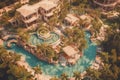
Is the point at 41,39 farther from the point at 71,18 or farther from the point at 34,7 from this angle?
the point at 71,18

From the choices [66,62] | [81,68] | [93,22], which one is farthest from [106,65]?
[93,22]

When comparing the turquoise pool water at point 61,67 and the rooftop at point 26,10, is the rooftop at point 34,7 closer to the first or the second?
the rooftop at point 26,10

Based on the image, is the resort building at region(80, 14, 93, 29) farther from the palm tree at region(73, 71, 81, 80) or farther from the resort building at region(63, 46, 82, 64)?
the palm tree at region(73, 71, 81, 80)

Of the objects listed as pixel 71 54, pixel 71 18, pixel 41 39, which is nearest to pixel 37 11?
pixel 41 39

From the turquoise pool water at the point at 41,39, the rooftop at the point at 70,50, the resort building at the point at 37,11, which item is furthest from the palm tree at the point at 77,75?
the resort building at the point at 37,11

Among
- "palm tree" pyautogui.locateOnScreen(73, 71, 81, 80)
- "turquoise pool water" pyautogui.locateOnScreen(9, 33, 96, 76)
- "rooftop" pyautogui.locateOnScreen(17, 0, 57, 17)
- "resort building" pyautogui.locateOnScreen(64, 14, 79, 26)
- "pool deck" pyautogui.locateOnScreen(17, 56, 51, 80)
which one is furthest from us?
"resort building" pyautogui.locateOnScreen(64, 14, 79, 26)

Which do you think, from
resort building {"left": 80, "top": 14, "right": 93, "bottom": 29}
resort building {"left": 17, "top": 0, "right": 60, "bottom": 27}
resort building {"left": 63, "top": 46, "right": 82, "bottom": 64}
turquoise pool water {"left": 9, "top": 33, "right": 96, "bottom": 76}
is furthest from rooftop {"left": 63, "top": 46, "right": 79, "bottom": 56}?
resort building {"left": 17, "top": 0, "right": 60, "bottom": 27}
